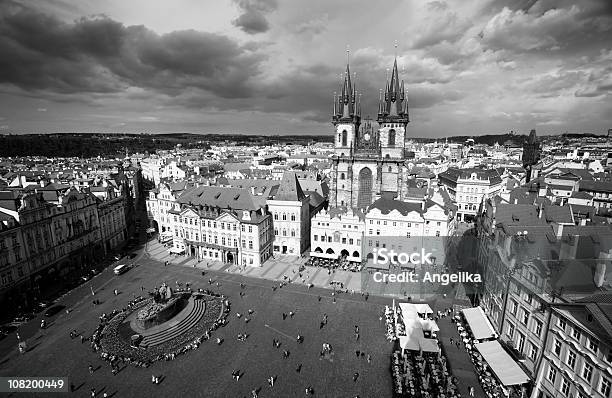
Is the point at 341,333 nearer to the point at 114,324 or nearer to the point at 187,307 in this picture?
the point at 187,307

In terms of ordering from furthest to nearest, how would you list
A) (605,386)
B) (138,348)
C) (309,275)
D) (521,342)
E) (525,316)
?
(309,275)
(138,348)
(521,342)
(525,316)
(605,386)

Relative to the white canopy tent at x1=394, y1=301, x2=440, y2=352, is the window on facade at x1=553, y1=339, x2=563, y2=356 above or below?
above

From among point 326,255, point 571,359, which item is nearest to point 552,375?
point 571,359

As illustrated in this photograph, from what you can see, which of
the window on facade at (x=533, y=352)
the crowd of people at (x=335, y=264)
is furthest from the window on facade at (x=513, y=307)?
the crowd of people at (x=335, y=264)

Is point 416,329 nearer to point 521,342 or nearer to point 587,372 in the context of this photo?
point 521,342

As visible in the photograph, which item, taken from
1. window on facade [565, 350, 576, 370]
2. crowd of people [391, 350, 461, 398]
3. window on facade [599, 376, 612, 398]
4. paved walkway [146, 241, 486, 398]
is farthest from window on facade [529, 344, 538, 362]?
crowd of people [391, 350, 461, 398]

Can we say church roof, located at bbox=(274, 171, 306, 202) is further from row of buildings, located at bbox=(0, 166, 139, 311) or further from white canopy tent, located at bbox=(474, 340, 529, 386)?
white canopy tent, located at bbox=(474, 340, 529, 386)
